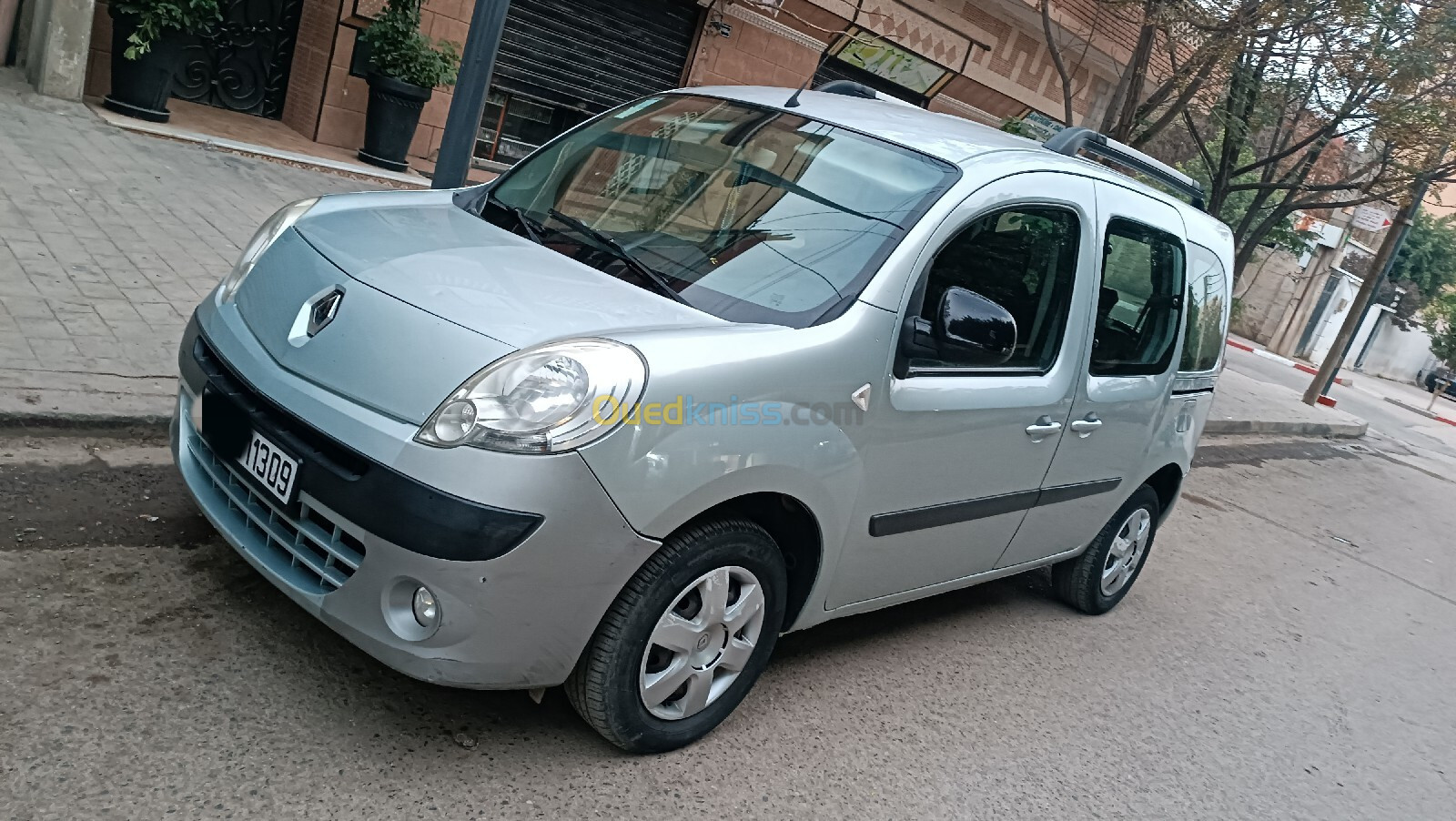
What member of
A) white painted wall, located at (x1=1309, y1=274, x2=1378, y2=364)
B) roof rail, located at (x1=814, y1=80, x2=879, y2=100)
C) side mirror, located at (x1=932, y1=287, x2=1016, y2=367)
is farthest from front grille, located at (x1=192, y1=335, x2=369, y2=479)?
white painted wall, located at (x1=1309, y1=274, x2=1378, y2=364)

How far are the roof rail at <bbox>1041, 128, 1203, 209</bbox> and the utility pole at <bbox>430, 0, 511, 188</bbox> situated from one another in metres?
2.61

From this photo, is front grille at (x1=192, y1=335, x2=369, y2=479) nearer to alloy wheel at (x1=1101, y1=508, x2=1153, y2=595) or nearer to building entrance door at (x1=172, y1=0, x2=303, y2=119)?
alloy wheel at (x1=1101, y1=508, x2=1153, y2=595)

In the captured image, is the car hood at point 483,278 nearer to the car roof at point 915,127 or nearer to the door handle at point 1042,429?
the car roof at point 915,127

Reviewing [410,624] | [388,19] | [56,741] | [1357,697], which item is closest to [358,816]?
[410,624]

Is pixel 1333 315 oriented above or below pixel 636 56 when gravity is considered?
below

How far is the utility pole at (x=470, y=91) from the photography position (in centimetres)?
547

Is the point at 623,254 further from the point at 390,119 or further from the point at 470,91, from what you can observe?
the point at 390,119

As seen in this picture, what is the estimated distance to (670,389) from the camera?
9.03 ft

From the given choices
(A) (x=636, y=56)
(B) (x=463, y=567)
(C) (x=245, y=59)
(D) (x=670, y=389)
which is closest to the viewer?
(B) (x=463, y=567)

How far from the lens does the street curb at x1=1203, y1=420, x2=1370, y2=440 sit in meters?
13.4

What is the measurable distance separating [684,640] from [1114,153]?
2811 millimetres

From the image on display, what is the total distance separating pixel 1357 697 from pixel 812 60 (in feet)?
35.5

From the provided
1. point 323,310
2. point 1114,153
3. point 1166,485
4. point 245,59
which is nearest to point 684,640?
point 323,310

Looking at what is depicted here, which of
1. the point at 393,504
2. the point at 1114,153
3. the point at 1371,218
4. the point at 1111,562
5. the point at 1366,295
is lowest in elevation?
the point at 1111,562
